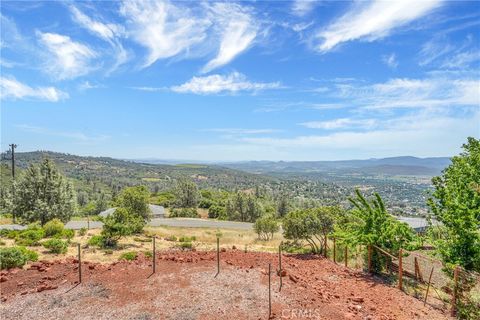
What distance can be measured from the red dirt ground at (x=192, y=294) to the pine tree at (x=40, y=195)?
16.4 metres

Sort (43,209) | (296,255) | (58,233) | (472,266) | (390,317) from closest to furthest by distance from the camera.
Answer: (390,317), (472,266), (296,255), (58,233), (43,209)

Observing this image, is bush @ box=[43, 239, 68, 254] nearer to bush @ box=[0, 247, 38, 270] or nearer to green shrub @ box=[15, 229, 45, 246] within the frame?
green shrub @ box=[15, 229, 45, 246]

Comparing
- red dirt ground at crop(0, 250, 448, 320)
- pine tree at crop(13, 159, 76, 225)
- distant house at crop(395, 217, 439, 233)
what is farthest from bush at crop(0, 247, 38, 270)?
distant house at crop(395, 217, 439, 233)

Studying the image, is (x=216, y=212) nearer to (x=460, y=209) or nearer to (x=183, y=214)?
(x=183, y=214)

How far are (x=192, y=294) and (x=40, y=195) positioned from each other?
82.0ft

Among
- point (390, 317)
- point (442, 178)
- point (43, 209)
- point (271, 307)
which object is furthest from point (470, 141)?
point (43, 209)

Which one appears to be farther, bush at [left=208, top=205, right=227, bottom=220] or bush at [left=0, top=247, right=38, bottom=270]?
bush at [left=208, top=205, right=227, bottom=220]

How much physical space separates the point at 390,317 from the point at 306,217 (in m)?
10.6

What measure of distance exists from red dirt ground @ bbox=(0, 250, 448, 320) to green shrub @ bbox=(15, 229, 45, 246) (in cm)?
640

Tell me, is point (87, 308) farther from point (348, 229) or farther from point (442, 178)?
point (442, 178)

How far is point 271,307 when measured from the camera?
Answer: 1144 cm

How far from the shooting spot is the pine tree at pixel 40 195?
101 ft

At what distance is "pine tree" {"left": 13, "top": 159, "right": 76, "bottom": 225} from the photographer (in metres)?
30.9

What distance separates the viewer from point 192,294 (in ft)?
40.9
